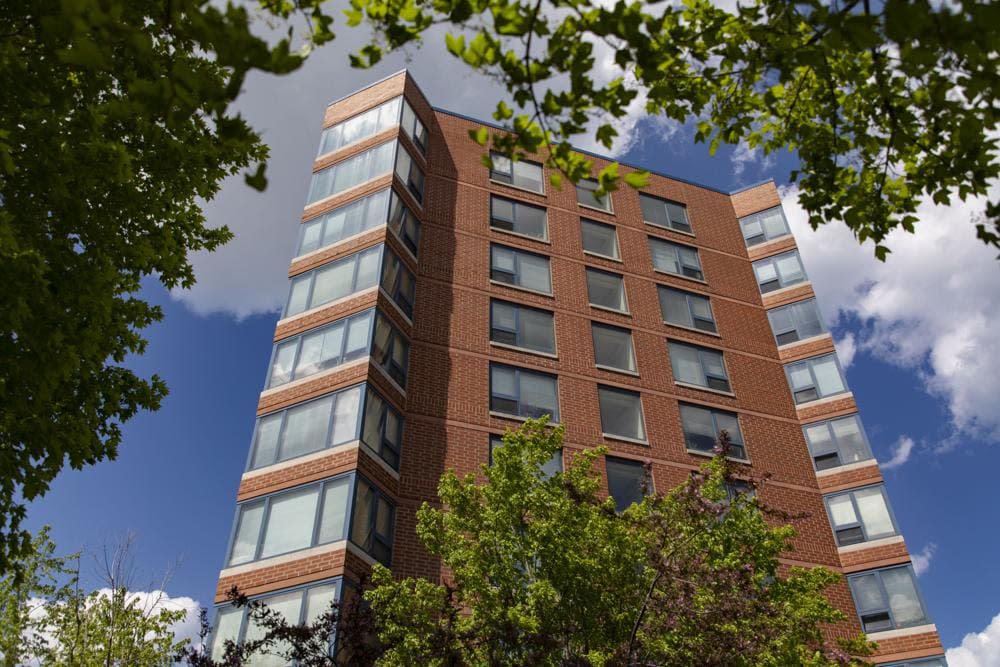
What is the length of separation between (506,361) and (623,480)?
16.5 ft

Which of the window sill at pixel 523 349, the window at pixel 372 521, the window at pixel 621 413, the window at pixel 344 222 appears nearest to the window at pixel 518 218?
the window at pixel 344 222

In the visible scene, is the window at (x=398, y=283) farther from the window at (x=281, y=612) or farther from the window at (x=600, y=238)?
the window at (x=281, y=612)

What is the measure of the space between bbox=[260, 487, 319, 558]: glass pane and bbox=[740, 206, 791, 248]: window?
22.2 metres

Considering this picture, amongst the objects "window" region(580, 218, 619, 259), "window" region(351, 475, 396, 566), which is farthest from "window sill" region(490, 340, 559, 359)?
"window" region(351, 475, 396, 566)

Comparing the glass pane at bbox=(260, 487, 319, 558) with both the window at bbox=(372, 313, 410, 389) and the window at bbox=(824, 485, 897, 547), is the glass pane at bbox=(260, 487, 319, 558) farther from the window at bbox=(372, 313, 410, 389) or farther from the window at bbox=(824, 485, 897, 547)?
the window at bbox=(824, 485, 897, 547)

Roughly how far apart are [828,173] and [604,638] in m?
8.38

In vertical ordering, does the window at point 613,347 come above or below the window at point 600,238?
below

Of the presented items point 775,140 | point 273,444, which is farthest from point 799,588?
point 273,444

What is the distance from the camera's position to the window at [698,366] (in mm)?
26516

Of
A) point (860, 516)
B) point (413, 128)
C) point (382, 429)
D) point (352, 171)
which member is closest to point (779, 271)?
point (860, 516)

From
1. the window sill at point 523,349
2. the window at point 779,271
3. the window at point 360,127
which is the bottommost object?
the window sill at point 523,349

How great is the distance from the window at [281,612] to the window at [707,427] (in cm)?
1275

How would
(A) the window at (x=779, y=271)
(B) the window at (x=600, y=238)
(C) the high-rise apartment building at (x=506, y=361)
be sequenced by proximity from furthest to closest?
1. (A) the window at (x=779, y=271)
2. (B) the window at (x=600, y=238)
3. (C) the high-rise apartment building at (x=506, y=361)

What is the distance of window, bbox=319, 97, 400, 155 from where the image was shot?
27.7 meters
